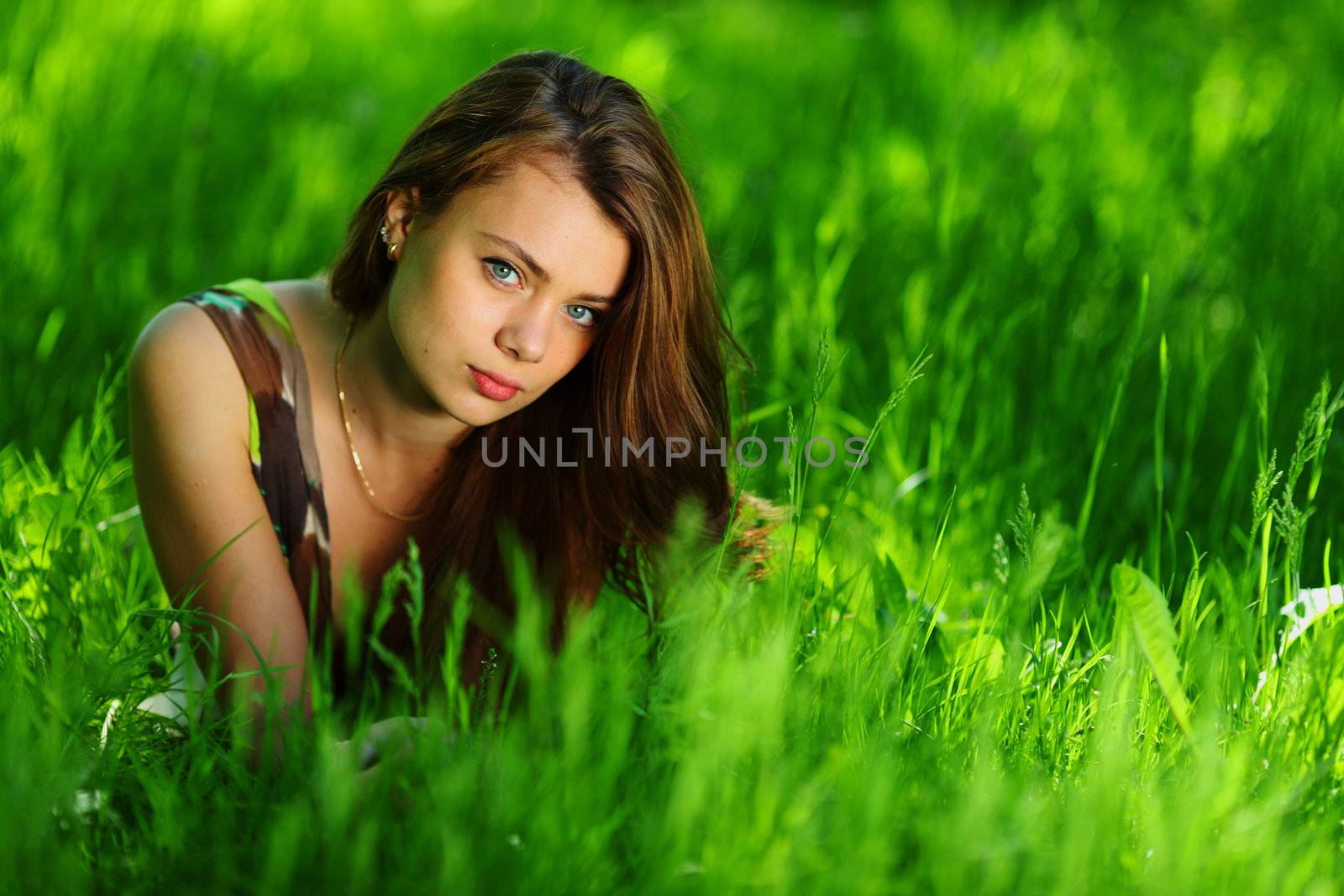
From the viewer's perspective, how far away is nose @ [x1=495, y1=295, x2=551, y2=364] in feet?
6.12

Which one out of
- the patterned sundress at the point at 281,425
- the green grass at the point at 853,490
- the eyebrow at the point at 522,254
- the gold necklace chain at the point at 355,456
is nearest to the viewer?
the green grass at the point at 853,490

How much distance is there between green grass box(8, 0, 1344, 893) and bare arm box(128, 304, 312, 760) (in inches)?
4.0

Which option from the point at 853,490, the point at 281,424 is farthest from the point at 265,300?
the point at 853,490

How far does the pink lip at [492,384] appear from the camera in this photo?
1906 millimetres

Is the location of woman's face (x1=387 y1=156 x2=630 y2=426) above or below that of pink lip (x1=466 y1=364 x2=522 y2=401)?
above

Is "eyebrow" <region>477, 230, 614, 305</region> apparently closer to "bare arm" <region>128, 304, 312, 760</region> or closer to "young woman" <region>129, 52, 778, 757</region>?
"young woman" <region>129, 52, 778, 757</region>

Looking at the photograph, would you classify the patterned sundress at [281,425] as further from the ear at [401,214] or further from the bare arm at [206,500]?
the ear at [401,214]

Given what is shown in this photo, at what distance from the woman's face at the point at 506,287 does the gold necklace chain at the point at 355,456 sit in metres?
0.24

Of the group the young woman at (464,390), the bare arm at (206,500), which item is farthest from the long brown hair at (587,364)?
the bare arm at (206,500)

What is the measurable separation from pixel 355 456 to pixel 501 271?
0.46 m

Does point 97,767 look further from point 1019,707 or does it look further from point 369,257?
point 1019,707

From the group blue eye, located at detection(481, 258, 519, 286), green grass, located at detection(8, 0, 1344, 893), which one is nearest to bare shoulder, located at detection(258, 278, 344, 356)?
green grass, located at detection(8, 0, 1344, 893)

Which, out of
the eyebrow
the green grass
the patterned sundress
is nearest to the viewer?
the green grass

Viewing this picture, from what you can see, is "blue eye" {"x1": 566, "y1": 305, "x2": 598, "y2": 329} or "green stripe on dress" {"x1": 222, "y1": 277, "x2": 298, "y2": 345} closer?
"blue eye" {"x1": 566, "y1": 305, "x2": 598, "y2": 329}
